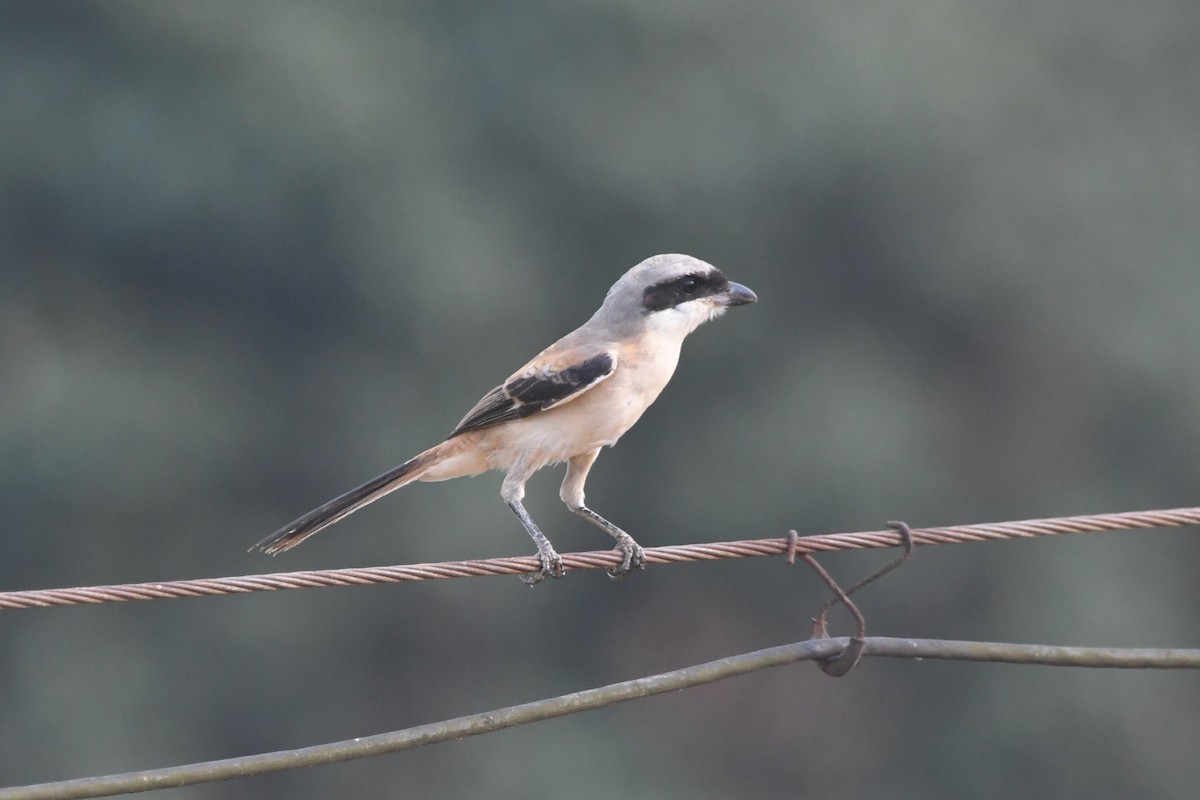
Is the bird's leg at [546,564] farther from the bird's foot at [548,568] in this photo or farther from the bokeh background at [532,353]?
the bokeh background at [532,353]

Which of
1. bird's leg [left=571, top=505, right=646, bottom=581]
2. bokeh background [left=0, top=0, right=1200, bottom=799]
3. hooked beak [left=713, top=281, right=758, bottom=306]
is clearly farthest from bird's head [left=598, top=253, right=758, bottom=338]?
bokeh background [left=0, top=0, right=1200, bottom=799]

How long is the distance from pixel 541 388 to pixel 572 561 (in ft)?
3.75

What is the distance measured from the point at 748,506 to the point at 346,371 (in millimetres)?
4844

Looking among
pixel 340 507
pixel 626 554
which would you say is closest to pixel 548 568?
pixel 626 554

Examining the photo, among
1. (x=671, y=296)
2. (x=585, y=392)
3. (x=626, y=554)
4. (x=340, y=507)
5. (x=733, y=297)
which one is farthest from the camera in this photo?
(x=733, y=297)

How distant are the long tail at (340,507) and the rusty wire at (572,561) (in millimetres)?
824

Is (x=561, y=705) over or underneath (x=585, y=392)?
underneath

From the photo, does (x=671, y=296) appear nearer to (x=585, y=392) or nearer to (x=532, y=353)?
(x=585, y=392)

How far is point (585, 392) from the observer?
5.02m

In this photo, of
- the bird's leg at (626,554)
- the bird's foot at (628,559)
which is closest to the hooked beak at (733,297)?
the bird's leg at (626,554)

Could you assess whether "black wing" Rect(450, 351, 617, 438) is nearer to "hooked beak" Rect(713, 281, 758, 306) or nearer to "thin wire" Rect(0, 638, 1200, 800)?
"hooked beak" Rect(713, 281, 758, 306)

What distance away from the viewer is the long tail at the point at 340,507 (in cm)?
449

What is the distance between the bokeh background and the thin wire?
13493 millimetres

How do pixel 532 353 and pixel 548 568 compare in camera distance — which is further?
pixel 532 353
